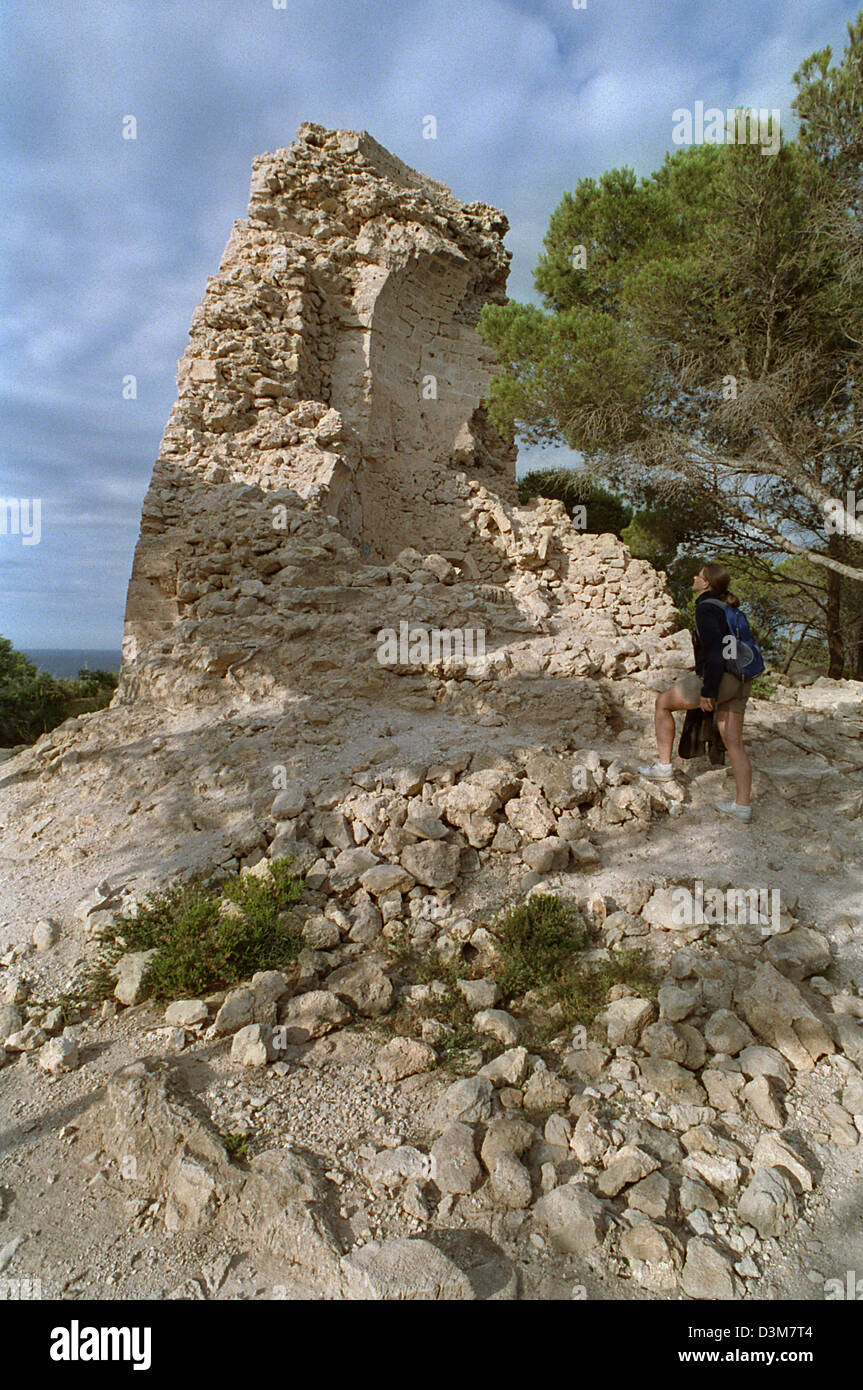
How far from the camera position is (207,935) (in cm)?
378

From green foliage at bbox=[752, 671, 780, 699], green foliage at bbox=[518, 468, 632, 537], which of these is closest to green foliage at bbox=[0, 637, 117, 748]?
green foliage at bbox=[518, 468, 632, 537]

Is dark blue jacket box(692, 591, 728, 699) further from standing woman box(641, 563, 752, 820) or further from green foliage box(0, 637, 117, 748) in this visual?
green foliage box(0, 637, 117, 748)

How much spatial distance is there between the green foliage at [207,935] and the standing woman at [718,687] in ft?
10.2

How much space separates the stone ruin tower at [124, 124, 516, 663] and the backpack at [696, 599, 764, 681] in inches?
205

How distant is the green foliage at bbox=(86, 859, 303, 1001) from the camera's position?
3.59 meters

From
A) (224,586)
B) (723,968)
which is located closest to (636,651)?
(723,968)

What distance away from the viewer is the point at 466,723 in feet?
19.7

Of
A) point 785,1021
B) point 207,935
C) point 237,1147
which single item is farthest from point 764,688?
point 237,1147

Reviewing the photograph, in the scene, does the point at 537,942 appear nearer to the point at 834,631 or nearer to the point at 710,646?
the point at 710,646

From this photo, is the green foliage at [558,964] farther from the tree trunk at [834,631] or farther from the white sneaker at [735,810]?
the tree trunk at [834,631]

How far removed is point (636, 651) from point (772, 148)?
20.8 ft

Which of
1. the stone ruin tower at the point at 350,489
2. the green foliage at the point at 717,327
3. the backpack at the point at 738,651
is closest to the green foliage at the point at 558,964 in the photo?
the backpack at the point at 738,651

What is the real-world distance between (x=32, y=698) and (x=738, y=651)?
1505 cm
